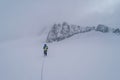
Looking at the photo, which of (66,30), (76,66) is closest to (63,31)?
(66,30)

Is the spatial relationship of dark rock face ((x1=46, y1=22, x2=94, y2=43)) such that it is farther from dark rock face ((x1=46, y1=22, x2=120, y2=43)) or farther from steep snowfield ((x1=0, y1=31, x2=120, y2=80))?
steep snowfield ((x1=0, y1=31, x2=120, y2=80))

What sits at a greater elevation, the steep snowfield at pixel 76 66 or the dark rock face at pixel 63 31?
the dark rock face at pixel 63 31

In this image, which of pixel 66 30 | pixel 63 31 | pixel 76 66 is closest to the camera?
pixel 76 66

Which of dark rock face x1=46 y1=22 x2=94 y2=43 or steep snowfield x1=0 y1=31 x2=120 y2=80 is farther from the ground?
dark rock face x1=46 y1=22 x2=94 y2=43

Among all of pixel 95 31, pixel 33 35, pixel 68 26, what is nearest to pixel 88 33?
pixel 95 31

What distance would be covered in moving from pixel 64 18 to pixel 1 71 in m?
15.5

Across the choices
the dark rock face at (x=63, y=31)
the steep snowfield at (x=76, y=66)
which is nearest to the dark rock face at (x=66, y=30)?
the dark rock face at (x=63, y=31)

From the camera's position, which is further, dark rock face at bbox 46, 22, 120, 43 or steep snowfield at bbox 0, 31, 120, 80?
dark rock face at bbox 46, 22, 120, 43

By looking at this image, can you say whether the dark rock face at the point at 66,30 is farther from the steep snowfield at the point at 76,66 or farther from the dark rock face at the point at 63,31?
the steep snowfield at the point at 76,66

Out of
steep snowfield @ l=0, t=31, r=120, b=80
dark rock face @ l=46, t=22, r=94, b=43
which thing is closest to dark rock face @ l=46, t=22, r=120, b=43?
dark rock face @ l=46, t=22, r=94, b=43

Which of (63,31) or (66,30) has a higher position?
(66,30)

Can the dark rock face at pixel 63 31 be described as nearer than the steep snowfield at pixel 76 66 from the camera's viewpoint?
No

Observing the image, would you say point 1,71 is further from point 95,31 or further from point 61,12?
point 61,12

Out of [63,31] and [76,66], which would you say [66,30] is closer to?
[63,31]
